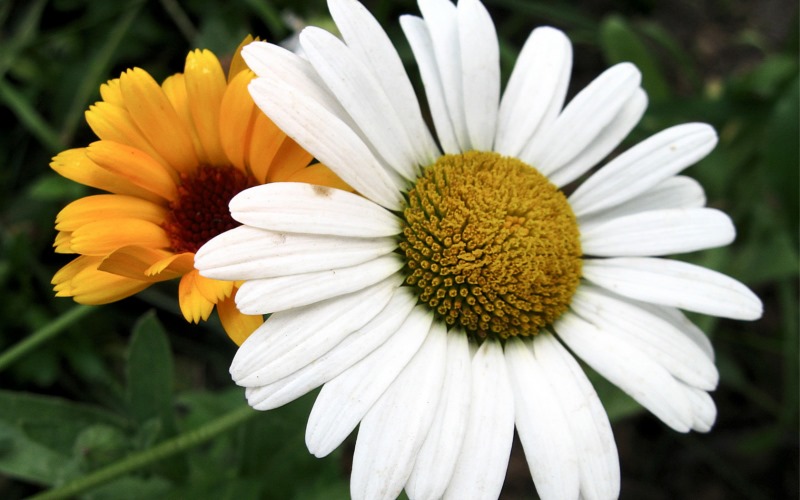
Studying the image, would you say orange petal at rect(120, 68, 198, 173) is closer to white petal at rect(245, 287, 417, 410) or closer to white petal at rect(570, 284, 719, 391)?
white petal at rect(245, 287, 417, 410)

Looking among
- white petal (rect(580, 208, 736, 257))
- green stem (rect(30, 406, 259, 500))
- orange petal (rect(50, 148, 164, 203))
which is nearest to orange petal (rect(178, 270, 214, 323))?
orange petal (rect(50, 148, 164, 203))

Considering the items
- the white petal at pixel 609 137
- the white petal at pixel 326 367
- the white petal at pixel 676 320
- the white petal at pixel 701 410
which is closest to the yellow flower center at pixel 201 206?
the white petal at pixel 326 367

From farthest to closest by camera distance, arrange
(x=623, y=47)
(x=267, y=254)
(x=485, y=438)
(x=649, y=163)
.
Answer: (x=623, y=47)
(x=649, y=163)
(x=485, y=438)
(x=267, y=254)

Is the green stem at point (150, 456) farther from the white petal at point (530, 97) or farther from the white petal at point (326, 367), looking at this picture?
the white petal at point (530, 97)

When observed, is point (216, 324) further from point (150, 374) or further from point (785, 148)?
point (785, 148)

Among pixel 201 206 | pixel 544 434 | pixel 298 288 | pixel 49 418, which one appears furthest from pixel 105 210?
pixel 544 434

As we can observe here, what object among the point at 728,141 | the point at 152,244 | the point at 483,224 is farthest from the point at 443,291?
the point at 728,141
